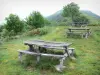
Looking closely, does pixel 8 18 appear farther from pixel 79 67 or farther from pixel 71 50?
pixel 79 67

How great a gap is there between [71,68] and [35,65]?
208 cm

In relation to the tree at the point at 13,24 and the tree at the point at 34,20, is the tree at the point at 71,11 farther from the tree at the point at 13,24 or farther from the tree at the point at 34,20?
the tree at the point at 13,24

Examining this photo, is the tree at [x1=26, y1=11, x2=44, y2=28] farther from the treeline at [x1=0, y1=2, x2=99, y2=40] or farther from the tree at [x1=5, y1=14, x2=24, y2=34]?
the tree at [x1=5, y1=14, x2=24, y2=34]

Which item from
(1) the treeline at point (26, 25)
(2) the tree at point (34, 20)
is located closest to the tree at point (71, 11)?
(1) the treeline at point (26, 25)

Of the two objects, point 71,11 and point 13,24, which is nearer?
point 13,24

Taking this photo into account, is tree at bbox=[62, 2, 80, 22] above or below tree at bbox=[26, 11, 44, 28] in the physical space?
above

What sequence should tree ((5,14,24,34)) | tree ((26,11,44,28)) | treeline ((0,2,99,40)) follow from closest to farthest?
treeline ((0,2,99,40)) → tree ((5,14,24,34)) → tree ((26,11,44,28))

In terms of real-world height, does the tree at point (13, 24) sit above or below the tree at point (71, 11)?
below

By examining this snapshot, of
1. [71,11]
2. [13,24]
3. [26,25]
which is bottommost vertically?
[26,25]

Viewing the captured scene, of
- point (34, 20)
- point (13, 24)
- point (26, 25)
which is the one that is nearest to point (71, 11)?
point (26, 25)

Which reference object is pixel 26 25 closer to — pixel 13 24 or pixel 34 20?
pixel 34 20

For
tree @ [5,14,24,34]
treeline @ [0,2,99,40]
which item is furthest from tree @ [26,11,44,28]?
tree @ [5,14,24,34]

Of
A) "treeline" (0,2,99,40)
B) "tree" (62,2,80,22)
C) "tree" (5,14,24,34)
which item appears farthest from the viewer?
"tree" (62,2,80,22)

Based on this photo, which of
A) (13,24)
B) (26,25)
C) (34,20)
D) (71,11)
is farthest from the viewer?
(71,11)
